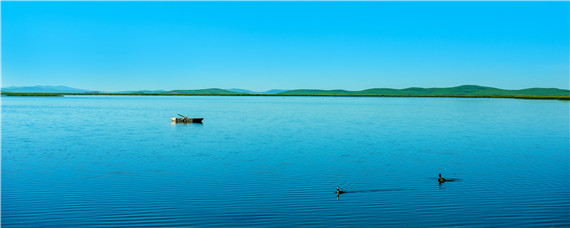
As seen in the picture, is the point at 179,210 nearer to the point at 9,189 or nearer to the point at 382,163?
the point at 9,189

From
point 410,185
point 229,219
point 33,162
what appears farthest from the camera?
point 33,162

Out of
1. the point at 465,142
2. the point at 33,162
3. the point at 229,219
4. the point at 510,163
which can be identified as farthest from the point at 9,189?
the point at 465,142

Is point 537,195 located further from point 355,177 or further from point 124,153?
point 124,153

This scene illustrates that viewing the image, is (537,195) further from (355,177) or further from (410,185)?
(355,177)

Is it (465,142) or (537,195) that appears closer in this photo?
(537,195)

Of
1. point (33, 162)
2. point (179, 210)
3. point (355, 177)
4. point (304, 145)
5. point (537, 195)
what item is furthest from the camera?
point (304, 145)

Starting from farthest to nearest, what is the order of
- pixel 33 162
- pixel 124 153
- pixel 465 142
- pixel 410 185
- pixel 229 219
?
1. pixel 465 142
2. pixel 124 153
3. pixel 33 162
4. pixel 410 185
5. pixel 229 219

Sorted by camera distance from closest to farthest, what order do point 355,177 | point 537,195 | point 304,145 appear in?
point 537,195 < point 355,177 < point 304,145

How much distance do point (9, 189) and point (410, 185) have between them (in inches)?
595

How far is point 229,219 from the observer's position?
12.4 m

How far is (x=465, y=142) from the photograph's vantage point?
31.1 m

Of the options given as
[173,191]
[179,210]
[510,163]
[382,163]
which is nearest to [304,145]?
[382,163]

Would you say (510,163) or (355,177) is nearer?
(355,177)

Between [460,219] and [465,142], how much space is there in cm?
2013
